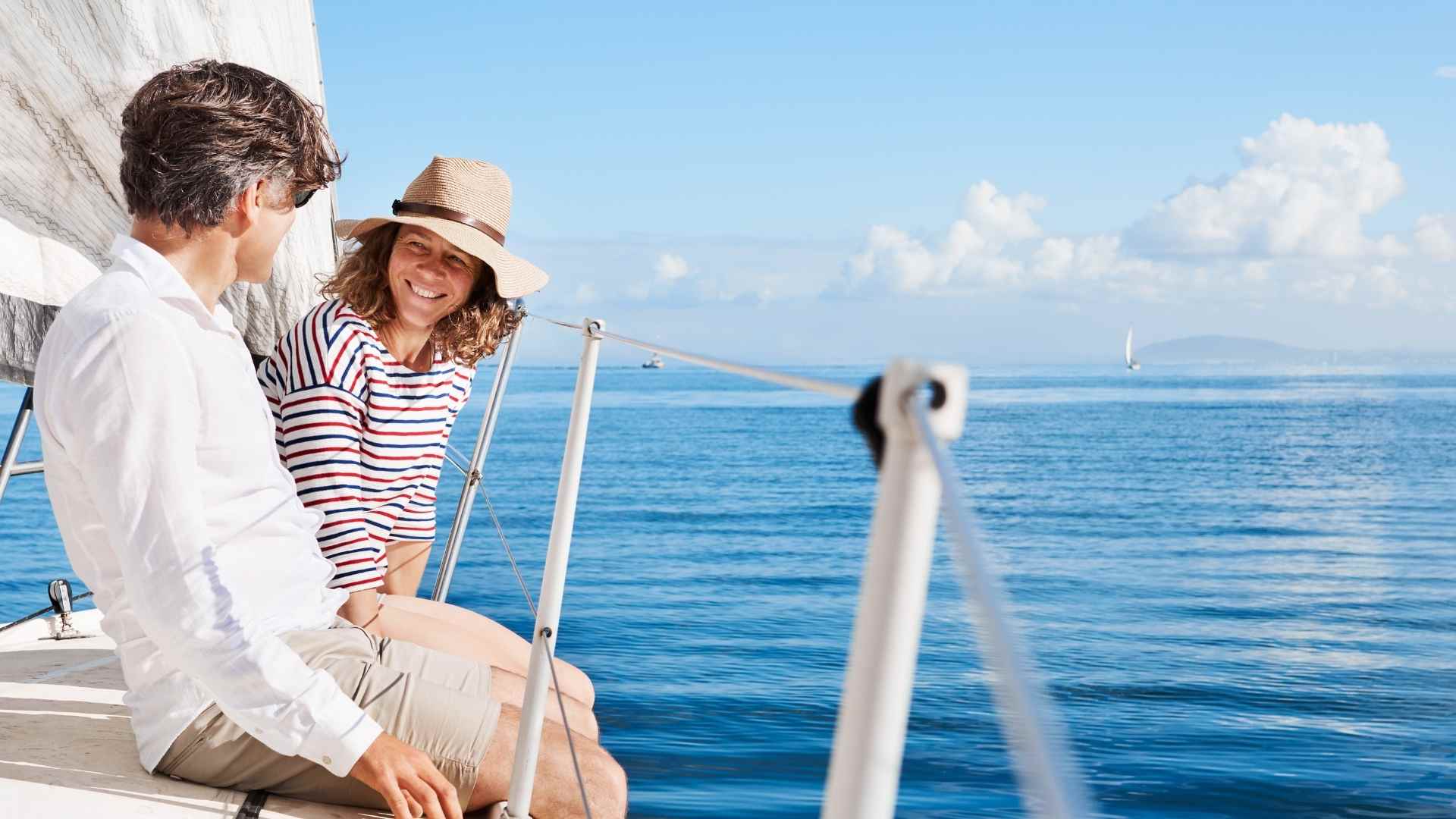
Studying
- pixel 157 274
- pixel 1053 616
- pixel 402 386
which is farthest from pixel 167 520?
pixel 1053 616

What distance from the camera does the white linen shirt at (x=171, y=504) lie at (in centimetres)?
115

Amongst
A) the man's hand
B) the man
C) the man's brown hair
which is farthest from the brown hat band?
the man's hand

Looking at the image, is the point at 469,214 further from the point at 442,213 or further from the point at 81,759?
the point at 81,759

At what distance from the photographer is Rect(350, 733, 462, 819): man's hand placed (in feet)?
4.04

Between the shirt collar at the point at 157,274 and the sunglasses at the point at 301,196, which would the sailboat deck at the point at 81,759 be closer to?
the shirt collar at the point at 157,274

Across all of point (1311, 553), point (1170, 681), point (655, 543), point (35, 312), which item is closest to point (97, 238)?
point (35, 312)

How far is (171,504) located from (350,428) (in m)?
0.67

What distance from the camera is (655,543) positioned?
12.3m

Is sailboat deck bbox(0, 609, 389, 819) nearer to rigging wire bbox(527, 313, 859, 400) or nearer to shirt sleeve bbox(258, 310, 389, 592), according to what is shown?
shirt sleeve bbox(258, 310, 389, 592)

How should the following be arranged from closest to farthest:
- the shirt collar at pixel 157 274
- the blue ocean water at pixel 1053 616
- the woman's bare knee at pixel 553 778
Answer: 1. the shirt collar at pixel 157 274
2. the woman's bare knee at pixel 553 778
3. the blue ocean water at pixel 1053 616

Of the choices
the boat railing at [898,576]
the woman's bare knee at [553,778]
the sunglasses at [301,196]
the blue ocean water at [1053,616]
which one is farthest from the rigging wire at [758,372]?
the blue ocean water at [1053,616]

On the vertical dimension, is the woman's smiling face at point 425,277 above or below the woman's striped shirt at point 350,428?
above

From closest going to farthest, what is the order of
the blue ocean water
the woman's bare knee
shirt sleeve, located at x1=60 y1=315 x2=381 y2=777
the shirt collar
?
shirt sleeve, located at x1=60 y1=315 x2=381 y2=777, the shirt collar, the woman's bare knee, the blue ocean water

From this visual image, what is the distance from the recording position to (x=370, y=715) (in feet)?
4.40
